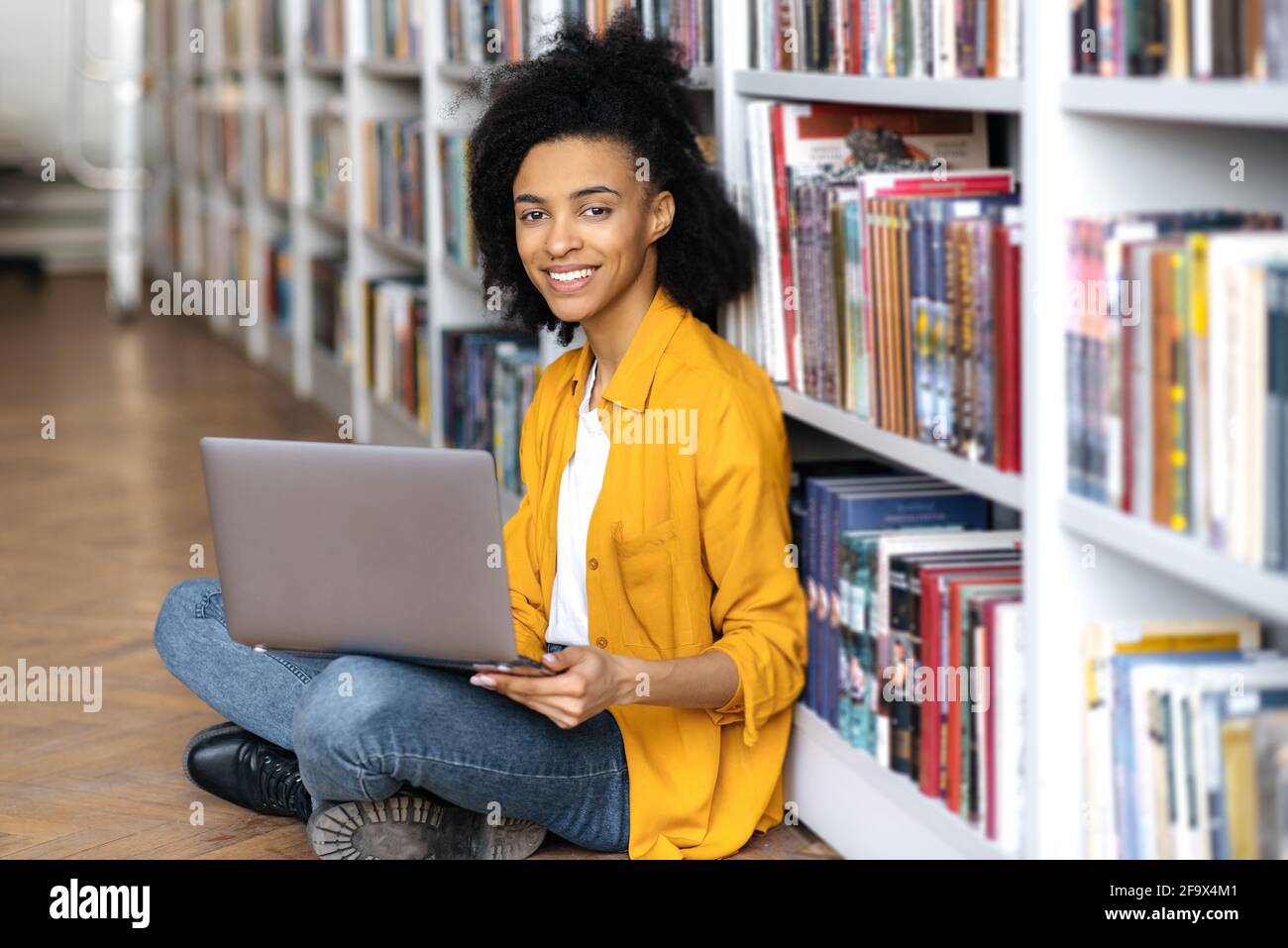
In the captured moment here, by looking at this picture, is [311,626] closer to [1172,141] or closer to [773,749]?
[773,749]

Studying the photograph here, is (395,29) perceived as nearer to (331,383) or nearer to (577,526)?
(331,383)

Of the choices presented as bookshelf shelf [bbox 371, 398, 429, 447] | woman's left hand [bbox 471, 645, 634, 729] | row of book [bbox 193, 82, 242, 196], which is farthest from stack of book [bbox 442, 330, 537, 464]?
row of book [bbox 193, 82, 242, 196]

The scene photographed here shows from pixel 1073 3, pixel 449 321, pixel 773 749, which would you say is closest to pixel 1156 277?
pixel 1073 3

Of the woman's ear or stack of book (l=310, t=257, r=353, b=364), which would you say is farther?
stack of book (l=310, t=257, r=353, b=364)

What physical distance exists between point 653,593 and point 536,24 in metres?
1.40

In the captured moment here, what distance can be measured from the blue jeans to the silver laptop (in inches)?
1.9

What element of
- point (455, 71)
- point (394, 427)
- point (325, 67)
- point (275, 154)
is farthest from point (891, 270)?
point (275, 154)

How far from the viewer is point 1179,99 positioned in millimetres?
1382

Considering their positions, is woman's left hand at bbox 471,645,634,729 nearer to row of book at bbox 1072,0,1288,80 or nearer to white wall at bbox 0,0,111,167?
row of book at bbox 1072,0,1288,80

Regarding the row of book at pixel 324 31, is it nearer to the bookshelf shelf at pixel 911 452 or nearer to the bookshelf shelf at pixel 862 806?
the bookshelf shelf at pixel 911 452

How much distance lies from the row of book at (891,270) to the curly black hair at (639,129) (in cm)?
7

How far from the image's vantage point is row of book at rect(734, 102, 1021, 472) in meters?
1.71
